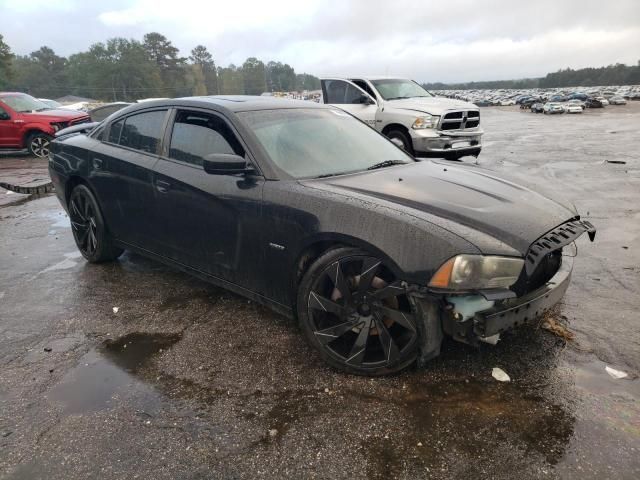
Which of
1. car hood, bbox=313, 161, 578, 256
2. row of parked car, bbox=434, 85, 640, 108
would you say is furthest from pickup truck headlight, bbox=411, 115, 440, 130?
row of parked car, bbox=434, 85, 640, 108

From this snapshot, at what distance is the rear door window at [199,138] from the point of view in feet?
11.0

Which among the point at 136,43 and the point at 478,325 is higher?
the point at 136,43

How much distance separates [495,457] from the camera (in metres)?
2.12

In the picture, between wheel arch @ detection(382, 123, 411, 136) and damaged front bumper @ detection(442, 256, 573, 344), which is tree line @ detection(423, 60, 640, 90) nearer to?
wheel arch @ detection(382, 123, 411, 136)

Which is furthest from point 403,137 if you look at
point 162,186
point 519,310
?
point 519,310

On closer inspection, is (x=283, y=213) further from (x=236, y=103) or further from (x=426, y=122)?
(x=426, y=122)

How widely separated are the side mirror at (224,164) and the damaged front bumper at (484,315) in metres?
1.56

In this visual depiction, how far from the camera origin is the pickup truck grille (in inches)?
367

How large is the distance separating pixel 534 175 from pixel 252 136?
771 centimetres

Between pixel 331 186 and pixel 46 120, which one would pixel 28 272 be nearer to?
pixel 331 186

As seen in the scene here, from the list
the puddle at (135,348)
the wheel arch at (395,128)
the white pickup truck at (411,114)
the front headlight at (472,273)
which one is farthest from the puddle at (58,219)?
the wheel arch at (395,128)

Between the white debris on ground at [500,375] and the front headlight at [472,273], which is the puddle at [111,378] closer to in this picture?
the front headlight at [472,273]

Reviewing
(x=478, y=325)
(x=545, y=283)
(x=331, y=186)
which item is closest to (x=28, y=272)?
(x=331, y=186)

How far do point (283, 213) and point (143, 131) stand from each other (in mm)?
1923
